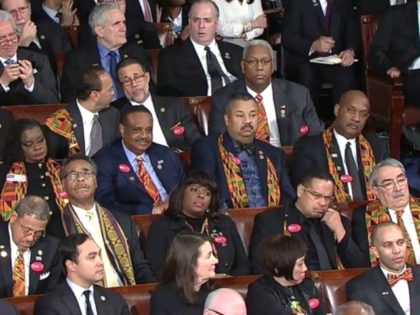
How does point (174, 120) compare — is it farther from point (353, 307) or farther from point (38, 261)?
point (353, 307)

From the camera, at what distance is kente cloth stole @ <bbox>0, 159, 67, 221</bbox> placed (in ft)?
23.1

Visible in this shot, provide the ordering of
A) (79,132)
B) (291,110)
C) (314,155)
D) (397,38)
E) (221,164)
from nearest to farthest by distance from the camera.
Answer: (221,164) → (314,155) → (79,132) → (291,110) → (397,38)

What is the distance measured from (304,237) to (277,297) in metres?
0.75

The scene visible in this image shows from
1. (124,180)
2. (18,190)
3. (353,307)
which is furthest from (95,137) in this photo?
(353,307)

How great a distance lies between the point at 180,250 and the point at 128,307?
35cm

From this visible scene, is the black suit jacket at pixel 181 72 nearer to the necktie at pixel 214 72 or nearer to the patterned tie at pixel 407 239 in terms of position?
the necktie at pixel 214 72

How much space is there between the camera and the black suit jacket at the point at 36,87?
805 cm

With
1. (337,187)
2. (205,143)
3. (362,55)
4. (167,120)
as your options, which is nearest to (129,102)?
(167,120)

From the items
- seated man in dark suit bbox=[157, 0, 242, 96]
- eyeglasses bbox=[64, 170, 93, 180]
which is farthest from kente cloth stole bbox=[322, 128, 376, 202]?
eyeglasses bbox=[64, 170, 93, 180]

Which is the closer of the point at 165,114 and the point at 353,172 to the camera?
the point at 353,172

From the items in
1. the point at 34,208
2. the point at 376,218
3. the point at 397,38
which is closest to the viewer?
the point at 34,208

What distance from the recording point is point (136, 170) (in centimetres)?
731

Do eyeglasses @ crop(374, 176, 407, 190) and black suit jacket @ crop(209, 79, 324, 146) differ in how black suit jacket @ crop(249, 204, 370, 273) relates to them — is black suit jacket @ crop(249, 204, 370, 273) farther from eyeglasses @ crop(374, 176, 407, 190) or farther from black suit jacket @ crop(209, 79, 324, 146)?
black suit jacket @ crop(209, 79, 324, 146)

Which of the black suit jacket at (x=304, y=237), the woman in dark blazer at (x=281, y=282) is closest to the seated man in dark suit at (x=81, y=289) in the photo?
the woman in dark blazer at (x=281, y=282)
